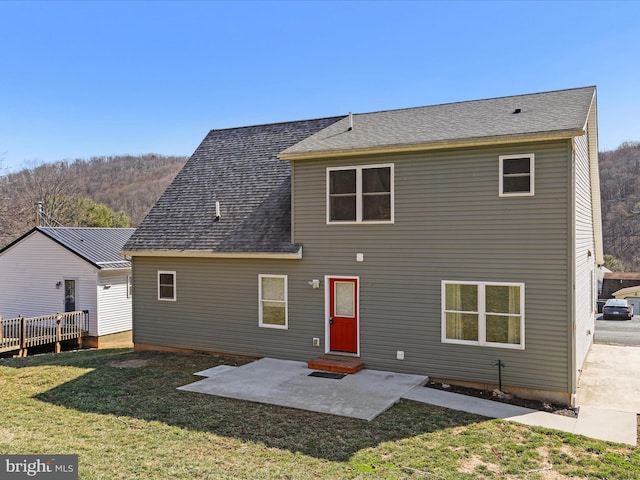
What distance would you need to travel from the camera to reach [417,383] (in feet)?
30.5

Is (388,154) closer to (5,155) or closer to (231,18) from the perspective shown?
(231,18)

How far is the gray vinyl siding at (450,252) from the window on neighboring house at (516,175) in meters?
0.11

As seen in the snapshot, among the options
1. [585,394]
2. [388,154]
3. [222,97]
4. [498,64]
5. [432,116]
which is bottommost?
[585,394]

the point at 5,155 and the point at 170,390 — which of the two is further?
the point at 5,155

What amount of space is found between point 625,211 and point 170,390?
→ 215 ft

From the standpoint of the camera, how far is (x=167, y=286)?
13.0 metres

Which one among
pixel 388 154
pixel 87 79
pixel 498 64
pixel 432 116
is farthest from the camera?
pixel 87 79

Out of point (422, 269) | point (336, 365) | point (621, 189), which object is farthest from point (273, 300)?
point (621, 189)

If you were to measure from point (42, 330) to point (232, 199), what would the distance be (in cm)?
1015

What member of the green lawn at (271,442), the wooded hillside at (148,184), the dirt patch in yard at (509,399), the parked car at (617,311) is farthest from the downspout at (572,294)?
the wooded hillside at (148,184)

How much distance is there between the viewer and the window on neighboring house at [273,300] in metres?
11.4

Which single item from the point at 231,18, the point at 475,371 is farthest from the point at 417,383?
the point at 231,18

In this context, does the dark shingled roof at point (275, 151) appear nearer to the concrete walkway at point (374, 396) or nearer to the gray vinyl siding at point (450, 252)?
the gray vinyl siding at point (450, 252)

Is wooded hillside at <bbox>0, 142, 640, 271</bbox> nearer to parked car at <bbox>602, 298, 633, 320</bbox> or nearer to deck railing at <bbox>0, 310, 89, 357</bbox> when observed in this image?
deck railing at <bbox>0, 310, 89, 357</bbox>
